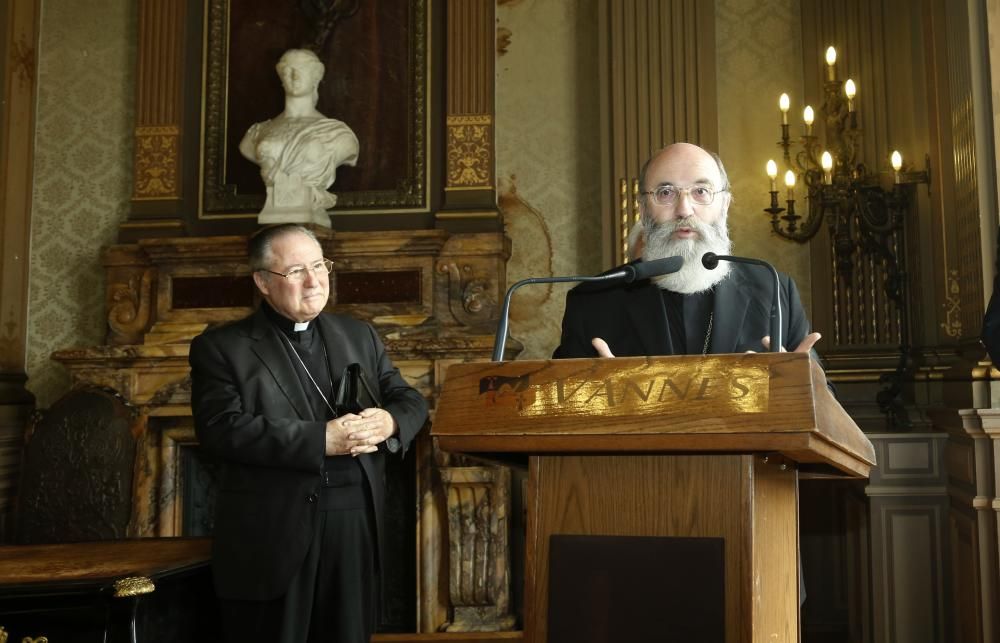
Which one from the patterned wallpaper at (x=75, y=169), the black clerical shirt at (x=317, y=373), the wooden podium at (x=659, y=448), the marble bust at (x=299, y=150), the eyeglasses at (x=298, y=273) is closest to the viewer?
the wooden podium at (x=659, y=448)

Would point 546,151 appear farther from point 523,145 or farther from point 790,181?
point 790,181

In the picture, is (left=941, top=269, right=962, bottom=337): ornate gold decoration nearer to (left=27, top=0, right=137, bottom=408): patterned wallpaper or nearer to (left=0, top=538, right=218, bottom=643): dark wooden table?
(left=0, top=538, right=218, bottom=643): dark wooden table

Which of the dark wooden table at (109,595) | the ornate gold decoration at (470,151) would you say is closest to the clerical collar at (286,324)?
the dark wooden table at (109,595)

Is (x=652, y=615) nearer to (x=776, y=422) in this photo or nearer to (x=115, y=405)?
(x=776, y=422)

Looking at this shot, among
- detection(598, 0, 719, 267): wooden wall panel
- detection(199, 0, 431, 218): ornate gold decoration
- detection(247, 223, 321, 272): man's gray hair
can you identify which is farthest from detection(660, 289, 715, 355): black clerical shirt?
detection(199, 0, 431, 218): ornate gold decoration

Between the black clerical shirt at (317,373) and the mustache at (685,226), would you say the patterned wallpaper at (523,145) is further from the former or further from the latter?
the mustache at (685,226)

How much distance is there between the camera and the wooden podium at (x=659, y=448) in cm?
132

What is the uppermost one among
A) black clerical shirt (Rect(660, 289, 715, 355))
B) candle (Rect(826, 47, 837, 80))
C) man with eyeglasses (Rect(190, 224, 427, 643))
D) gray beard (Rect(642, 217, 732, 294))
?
candle (Rect(826, 47, 837, 80))

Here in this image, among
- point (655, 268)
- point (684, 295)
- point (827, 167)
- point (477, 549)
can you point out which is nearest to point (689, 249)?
point (684, 295)

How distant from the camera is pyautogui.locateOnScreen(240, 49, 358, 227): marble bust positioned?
5.08 m

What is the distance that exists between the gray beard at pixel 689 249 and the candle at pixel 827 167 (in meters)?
2.49

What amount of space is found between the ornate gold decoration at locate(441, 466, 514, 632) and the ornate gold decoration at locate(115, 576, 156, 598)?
7.45 ft

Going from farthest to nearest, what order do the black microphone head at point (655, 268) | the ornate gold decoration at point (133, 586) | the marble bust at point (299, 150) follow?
the marble bust at point (299, 150) → the ornate gold decoration at point (133, 586) → the black microphone head at point (655, 268)

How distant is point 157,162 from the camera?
5.49m
